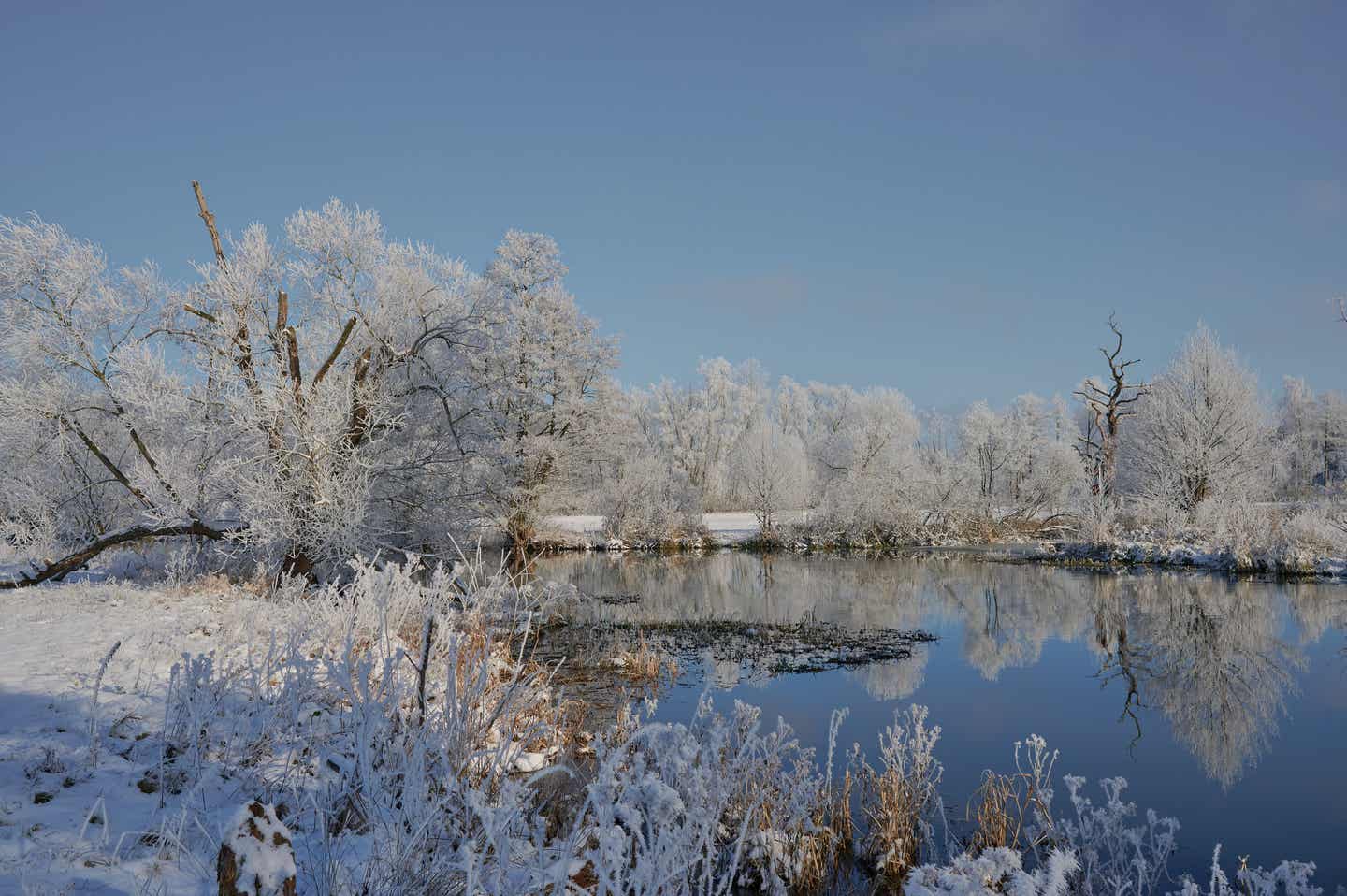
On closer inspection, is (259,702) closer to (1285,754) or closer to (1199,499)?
(1285,754)

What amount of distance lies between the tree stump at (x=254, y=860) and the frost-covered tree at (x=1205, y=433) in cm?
2767

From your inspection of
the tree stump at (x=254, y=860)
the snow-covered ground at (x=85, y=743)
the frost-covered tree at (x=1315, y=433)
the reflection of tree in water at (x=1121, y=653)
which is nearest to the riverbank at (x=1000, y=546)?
the reflection of tree in water at (x=1121, y=653)

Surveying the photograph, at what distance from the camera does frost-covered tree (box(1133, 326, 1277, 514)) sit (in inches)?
1002

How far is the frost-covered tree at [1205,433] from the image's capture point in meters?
25.5

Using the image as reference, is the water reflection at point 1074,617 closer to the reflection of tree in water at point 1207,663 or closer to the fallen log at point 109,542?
the reflection of tree in water at point 1207,663

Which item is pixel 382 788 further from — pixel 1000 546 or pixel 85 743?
pixel 1000 546

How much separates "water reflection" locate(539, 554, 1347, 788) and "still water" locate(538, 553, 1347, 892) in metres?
0.05

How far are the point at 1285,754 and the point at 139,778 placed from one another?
1011 cm

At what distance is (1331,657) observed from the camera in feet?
37.6

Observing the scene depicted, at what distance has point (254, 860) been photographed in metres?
2.41

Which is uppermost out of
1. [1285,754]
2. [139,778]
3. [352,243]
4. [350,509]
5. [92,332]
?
[352,243]

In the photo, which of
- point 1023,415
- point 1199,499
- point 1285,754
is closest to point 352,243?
point 1285,754

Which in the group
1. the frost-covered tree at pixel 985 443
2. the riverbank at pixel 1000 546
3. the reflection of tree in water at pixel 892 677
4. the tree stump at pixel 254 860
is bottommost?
the reflection of tree in water at pixel 892 677

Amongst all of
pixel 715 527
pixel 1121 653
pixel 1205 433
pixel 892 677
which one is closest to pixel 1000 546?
pixel 1205 433
